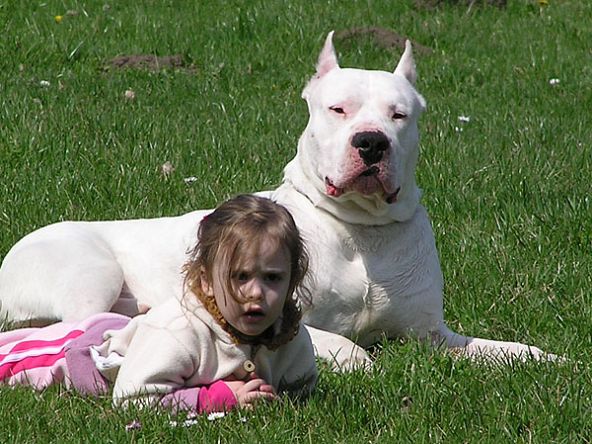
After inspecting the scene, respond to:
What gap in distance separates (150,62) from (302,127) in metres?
2.02

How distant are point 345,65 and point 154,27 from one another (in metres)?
1.64

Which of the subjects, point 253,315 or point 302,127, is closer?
point 253,315

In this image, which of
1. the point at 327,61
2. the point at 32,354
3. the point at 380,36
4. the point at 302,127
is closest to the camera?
the point at 32,354

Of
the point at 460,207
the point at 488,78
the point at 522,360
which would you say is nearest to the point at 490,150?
the point at 460,207

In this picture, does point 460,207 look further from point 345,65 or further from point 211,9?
point 211,9

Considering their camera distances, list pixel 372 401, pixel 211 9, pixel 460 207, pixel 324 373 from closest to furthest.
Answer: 1. pixel 372 401
2. pixel 324 373
3. pixel 460 207
4. pixel 211 9

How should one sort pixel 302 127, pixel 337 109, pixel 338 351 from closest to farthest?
pixel 338 351
pixel 337 109
pixel 302 127

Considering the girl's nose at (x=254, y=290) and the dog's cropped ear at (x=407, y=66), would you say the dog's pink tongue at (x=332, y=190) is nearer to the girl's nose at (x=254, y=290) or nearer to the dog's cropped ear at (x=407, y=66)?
the dog's cropped ear at (x=407, y=66)

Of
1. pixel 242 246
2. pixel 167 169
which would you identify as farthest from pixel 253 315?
pixel 167 169

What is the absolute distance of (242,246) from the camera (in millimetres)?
4086

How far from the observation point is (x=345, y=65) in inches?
405

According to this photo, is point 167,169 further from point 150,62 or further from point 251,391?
point 251,391

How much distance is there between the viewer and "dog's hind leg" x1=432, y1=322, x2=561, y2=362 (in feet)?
15.7

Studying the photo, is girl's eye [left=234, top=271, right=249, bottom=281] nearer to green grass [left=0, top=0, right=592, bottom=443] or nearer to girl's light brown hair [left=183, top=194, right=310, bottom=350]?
girl's light brown hair [left=183, top=194, right=310, bottom=350]
